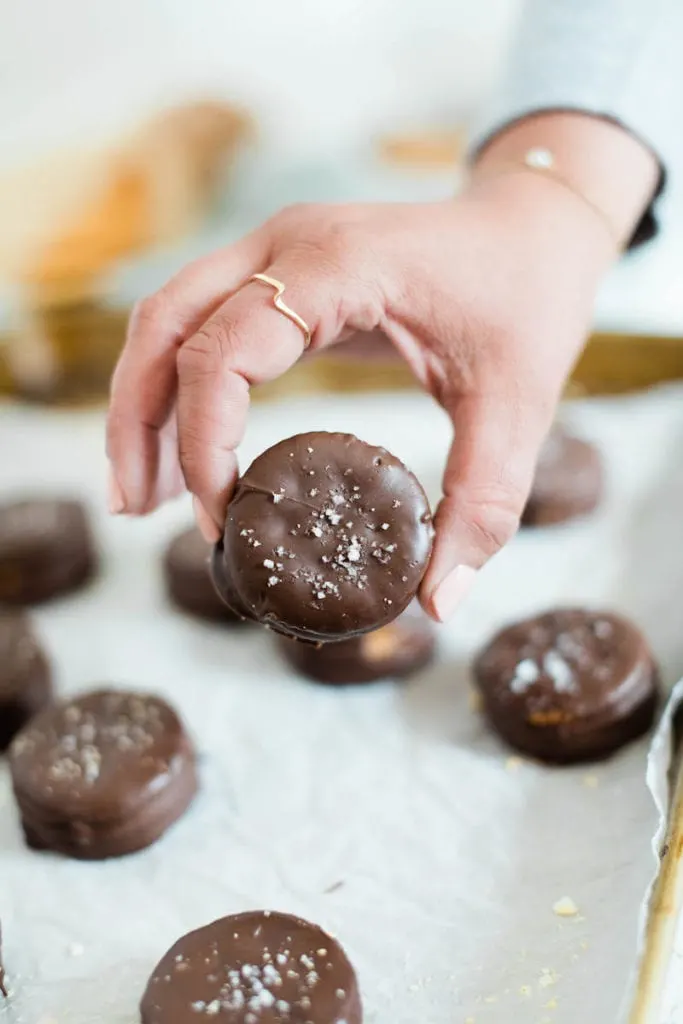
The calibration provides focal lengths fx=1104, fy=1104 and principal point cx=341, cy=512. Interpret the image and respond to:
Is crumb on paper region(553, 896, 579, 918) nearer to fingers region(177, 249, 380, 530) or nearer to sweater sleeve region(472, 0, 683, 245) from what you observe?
fingers region(177, 249, 380, 530)

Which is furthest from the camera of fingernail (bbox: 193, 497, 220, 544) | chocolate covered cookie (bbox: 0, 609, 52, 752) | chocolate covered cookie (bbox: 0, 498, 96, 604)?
chocolate covered cookie (bbox: 0, 498, 96, 604)

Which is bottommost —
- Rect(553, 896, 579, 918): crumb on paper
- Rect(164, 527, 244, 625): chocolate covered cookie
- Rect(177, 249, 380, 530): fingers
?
Rect(164, 527, 244, 625): chocolate covered cookie

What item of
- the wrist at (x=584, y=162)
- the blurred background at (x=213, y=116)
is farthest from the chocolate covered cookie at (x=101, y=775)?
the blurred background at (x=213, y=116)

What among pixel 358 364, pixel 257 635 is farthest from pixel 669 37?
pixel 257 635

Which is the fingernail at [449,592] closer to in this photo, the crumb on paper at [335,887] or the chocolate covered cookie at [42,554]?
the crumb on paper at [335,887]

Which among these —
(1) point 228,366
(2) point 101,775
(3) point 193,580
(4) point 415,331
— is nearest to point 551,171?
(4) point 415,331

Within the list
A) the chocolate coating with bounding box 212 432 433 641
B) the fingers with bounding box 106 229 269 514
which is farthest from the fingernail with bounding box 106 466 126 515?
the chocolate coating with bounding box 212 432 433 641
